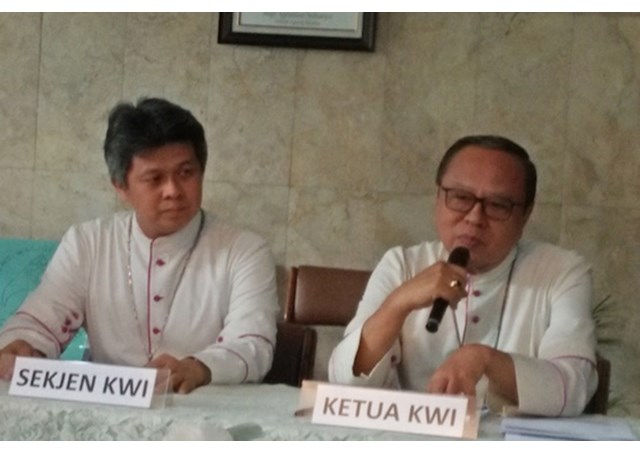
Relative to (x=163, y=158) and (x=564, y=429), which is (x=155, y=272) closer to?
(x=163, y=158)

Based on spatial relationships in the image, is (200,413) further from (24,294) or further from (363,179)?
(363,179)

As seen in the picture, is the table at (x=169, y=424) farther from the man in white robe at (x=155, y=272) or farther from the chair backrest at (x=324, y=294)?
the chair backrest at (x=324, y=294)

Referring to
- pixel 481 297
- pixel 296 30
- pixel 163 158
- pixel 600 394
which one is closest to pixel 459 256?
pixel 481 297

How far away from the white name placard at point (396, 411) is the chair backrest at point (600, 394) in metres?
0.29

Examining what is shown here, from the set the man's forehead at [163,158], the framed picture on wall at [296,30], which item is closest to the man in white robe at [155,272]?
the man's forehead at [163,158]

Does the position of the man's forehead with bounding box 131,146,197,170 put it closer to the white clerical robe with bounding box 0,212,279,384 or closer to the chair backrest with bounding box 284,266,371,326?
the white clerical robe with bounding box 0,212,279,384

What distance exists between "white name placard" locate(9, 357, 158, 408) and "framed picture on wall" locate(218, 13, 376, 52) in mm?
697

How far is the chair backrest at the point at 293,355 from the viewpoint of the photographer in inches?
56.2

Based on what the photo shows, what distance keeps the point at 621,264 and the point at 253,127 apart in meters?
0.63

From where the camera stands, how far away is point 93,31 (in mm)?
1627

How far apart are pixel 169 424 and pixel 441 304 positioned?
33cm

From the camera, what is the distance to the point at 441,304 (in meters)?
1.16

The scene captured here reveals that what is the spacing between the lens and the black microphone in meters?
1.16

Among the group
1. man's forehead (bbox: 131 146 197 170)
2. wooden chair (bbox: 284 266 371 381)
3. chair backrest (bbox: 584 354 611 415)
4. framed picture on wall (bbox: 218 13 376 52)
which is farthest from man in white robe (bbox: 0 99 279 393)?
chair backrest (bbox: 584 354 611 415)
